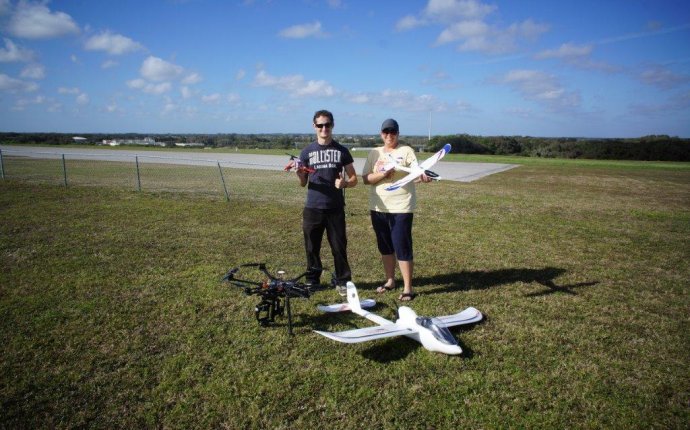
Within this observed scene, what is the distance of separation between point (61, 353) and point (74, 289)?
1.98 m

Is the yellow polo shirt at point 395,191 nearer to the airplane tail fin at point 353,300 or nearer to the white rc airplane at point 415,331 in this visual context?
the airplane tail fin at point 353,300

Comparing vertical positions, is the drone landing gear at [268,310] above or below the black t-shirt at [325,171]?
below

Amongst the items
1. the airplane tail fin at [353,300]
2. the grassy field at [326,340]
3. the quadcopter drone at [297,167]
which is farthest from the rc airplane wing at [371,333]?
the quadcopter drone at [297,167]

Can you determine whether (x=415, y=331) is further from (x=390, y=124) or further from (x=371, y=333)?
(x=390, y=124)

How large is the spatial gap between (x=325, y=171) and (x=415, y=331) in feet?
7.86

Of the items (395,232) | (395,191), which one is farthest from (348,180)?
(395,232)

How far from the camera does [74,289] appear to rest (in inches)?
228

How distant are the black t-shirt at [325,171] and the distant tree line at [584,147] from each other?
50.3 metres

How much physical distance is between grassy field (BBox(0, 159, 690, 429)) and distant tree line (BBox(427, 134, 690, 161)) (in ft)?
155

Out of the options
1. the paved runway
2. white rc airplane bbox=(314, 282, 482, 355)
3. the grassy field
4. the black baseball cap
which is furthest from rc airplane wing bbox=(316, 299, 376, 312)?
the paved runway

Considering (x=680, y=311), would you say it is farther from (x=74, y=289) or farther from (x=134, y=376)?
(x=74, y=289)

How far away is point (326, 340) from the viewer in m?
4.54

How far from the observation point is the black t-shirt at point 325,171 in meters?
5.30

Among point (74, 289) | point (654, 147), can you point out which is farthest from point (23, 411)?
point (654, 147)
